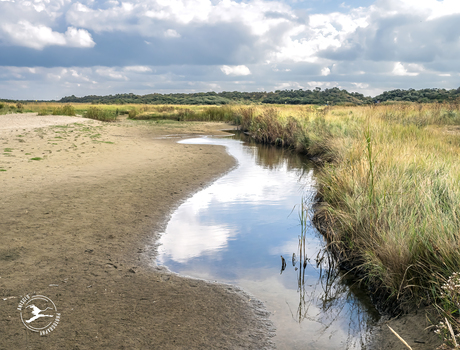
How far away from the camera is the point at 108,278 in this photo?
4008mm

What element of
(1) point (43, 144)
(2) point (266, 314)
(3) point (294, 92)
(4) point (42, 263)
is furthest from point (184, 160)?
(3) point (294, 92)

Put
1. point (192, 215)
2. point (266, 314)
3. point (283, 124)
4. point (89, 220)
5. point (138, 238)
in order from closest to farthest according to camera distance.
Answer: point (266, 314) → point (138, 238) → point (89, 220) → point (192, 215) → point (283, 124)

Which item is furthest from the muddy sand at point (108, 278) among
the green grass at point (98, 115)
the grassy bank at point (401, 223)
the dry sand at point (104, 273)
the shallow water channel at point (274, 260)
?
the green grass at point (98, 115)

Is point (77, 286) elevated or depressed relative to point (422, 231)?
depressed

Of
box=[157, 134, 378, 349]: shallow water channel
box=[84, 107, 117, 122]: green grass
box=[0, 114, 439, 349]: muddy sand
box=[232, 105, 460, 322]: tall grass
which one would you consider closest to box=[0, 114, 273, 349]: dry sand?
box=[0, 114, 439, 349]: muddy sand

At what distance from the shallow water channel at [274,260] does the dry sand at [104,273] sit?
28cm

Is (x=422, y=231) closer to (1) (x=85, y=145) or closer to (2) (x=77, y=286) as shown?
(2) (x=77, y=286)

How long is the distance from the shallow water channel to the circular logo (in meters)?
1.52

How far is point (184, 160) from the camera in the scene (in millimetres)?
11867

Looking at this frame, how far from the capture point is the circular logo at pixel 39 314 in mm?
3074

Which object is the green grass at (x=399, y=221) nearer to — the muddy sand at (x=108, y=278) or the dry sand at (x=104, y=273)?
the muddy sand at (x=108, y=278)

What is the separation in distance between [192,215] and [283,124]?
532 inches

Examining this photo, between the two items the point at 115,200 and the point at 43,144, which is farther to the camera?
the point at 43,144

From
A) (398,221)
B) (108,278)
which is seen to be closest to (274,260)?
(398,221)
